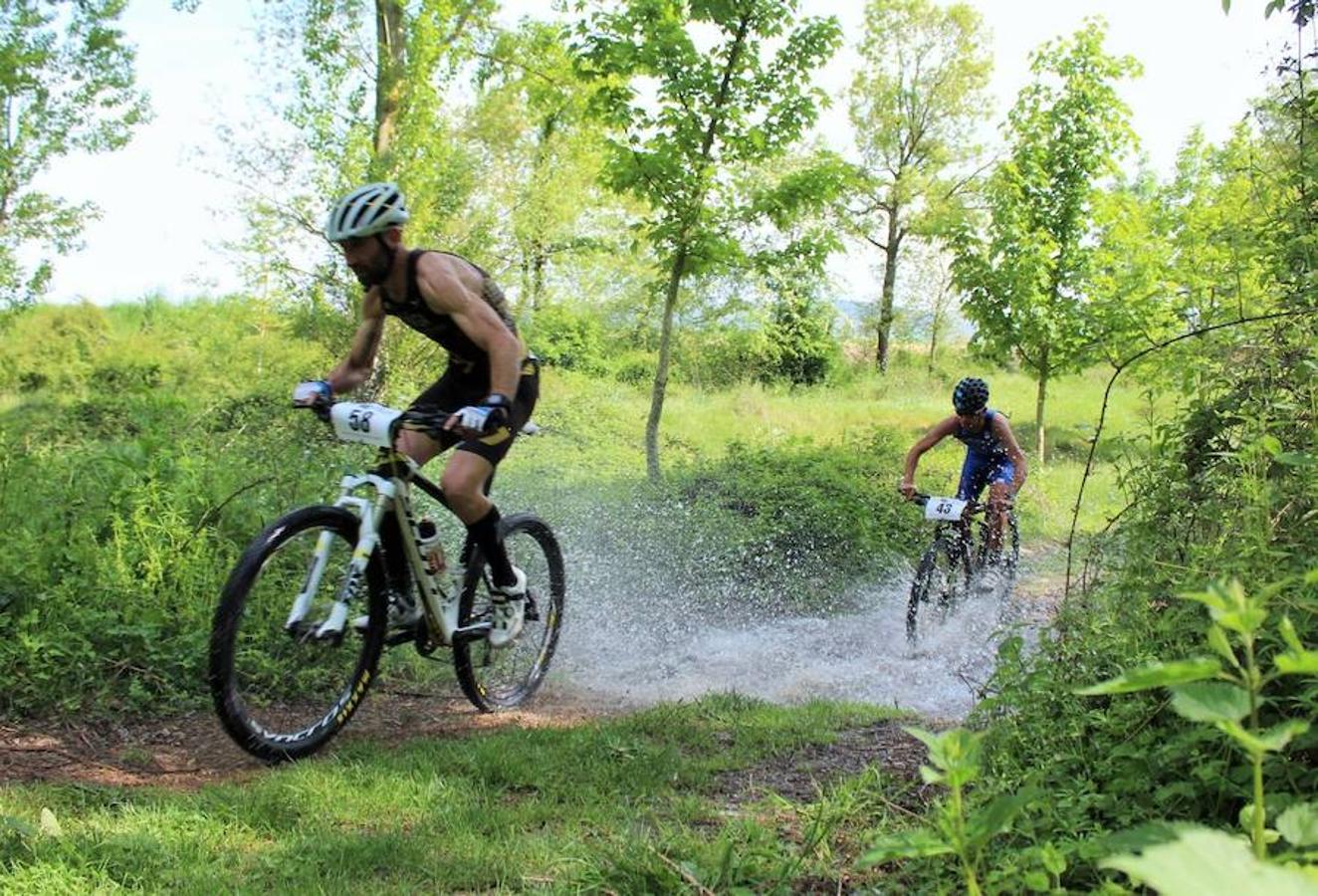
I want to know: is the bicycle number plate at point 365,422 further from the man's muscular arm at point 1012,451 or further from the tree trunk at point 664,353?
the tree trunk at point 664,353

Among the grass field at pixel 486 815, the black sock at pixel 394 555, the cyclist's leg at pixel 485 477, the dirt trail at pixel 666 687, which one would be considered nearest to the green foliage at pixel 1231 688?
the grass field at pixel 486 815

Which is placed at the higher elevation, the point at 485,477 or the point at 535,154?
the point at 535,154

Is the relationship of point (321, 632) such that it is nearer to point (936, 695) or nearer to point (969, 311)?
point (936, 695)

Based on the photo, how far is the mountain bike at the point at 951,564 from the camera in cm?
727

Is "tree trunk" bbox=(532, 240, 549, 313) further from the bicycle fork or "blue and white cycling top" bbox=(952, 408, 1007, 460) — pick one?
the bicycle fork

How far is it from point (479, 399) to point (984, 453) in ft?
14.6

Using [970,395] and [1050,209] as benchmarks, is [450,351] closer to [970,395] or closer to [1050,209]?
[970,395]

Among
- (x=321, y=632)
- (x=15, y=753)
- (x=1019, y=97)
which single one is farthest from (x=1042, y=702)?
(x=1019, y=97)

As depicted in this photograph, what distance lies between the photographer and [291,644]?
4.70 meters

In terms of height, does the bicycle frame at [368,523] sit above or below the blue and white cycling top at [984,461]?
below

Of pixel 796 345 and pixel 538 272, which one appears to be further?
pixel 796 345

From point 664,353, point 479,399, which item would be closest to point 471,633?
point 479,399

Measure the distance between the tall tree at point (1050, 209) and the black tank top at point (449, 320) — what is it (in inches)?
483

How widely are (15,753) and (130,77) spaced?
14.5 m
